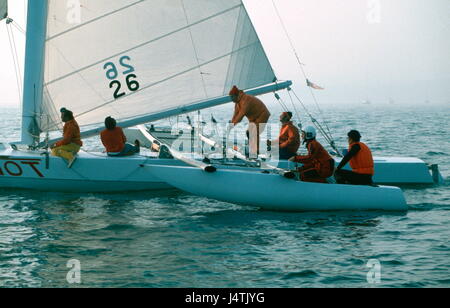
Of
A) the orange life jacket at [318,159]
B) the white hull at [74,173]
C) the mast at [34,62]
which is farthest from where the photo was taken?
the white hull at [74,173]

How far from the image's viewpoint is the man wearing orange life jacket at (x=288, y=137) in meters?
12.3

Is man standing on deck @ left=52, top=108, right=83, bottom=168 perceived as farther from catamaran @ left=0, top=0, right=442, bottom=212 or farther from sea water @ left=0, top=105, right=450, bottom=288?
sea water @ left=0, top=105, right=450, bottom=288

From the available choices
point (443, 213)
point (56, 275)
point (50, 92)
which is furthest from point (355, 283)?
point (50, 92)

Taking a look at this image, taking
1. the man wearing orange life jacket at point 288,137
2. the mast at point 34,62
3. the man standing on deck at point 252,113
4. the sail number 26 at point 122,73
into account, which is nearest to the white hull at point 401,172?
the man wearing orange life jacket at point 288,137

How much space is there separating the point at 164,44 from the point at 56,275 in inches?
243

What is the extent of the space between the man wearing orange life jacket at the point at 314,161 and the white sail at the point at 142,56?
7.45 feet

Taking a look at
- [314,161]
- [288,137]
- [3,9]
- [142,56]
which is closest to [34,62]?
[3,9]

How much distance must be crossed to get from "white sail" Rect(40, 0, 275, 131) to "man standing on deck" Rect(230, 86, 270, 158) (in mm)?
443

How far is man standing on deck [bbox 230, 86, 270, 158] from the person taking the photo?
11.9 meters

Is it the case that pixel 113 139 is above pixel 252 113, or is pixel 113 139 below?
below

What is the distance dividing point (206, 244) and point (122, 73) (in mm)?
4809

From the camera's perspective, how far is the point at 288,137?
486 inches

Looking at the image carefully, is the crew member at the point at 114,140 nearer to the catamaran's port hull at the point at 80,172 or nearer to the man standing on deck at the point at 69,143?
the catamaran's port hull at the point at 80,172

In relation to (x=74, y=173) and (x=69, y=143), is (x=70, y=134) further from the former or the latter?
(x=74, y=173)
